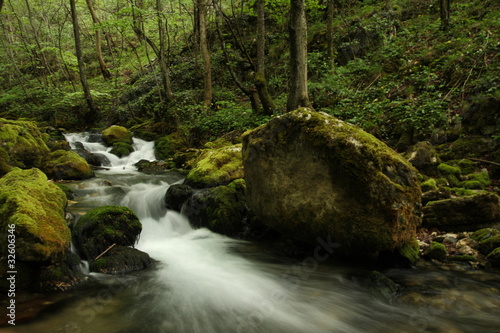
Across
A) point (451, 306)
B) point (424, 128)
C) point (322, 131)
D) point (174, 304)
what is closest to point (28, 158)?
point (174, 304)

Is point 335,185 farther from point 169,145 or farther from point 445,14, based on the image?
point 445,14

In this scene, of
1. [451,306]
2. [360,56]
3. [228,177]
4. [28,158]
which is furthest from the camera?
[360,56]

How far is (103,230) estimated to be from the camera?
5047mm

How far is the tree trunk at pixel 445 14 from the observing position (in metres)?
11.0

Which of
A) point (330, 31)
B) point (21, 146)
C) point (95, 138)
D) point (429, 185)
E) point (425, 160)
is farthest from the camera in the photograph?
point (95, 138)

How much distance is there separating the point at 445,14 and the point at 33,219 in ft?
46.4

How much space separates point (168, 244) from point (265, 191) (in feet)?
8.85

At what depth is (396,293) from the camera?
4.14m

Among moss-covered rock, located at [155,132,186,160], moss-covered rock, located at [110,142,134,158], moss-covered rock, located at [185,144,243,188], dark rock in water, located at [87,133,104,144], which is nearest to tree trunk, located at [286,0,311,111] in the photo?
moss-covered rock, located at [185,144,243,188]

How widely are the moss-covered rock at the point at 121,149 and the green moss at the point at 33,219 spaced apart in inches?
343

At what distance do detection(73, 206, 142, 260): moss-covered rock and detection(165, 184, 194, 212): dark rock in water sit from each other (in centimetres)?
195

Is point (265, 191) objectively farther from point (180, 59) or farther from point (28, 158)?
point (180, 59)

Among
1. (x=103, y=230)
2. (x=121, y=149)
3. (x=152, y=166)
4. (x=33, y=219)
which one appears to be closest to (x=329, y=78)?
(x=152, y=166)

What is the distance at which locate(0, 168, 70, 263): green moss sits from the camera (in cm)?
364
